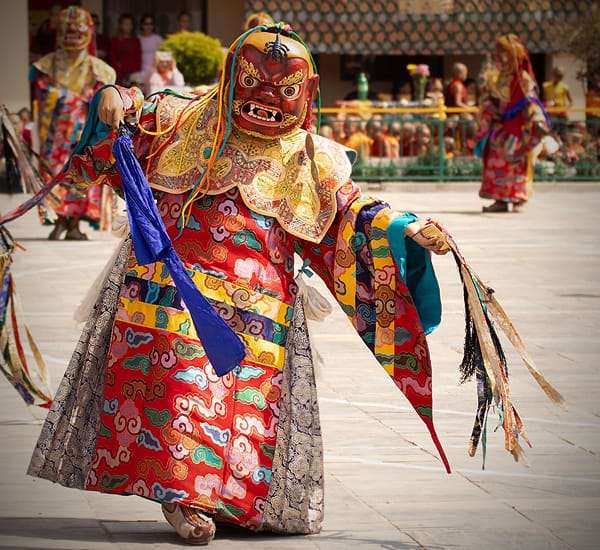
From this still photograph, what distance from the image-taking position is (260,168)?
5559 mm

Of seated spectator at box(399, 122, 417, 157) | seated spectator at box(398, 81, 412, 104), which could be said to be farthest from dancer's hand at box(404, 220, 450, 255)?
seated spectator at box(398, 81, 412, 104)

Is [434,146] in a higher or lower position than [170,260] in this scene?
lower

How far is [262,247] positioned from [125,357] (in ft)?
1.87

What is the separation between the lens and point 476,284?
17.9ft

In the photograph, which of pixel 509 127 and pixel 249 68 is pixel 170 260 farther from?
pixel 509 127

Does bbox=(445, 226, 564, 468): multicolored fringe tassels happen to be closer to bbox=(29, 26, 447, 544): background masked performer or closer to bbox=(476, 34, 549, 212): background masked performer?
bbox=(29, 26, 447, 544): background masked performer

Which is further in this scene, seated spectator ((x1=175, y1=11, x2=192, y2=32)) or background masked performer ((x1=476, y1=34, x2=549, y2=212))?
seated spectator ((x1=175, y1=11, x2=192, y2=32))

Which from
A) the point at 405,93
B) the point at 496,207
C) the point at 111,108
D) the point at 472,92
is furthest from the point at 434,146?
the point at 111,108

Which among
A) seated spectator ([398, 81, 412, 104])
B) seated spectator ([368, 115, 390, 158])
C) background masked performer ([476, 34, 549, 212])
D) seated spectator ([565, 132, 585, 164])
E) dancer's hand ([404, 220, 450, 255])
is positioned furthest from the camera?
seated spectator ([398, 81, 412, 104])

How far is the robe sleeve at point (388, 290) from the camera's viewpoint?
5.54m

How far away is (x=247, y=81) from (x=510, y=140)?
512 inches

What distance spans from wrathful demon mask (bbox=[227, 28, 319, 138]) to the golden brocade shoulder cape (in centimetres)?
9

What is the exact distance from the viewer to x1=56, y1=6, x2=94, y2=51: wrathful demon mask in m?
14.5

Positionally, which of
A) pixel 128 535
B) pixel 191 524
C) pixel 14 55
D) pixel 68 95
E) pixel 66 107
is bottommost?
pixel 14 55
